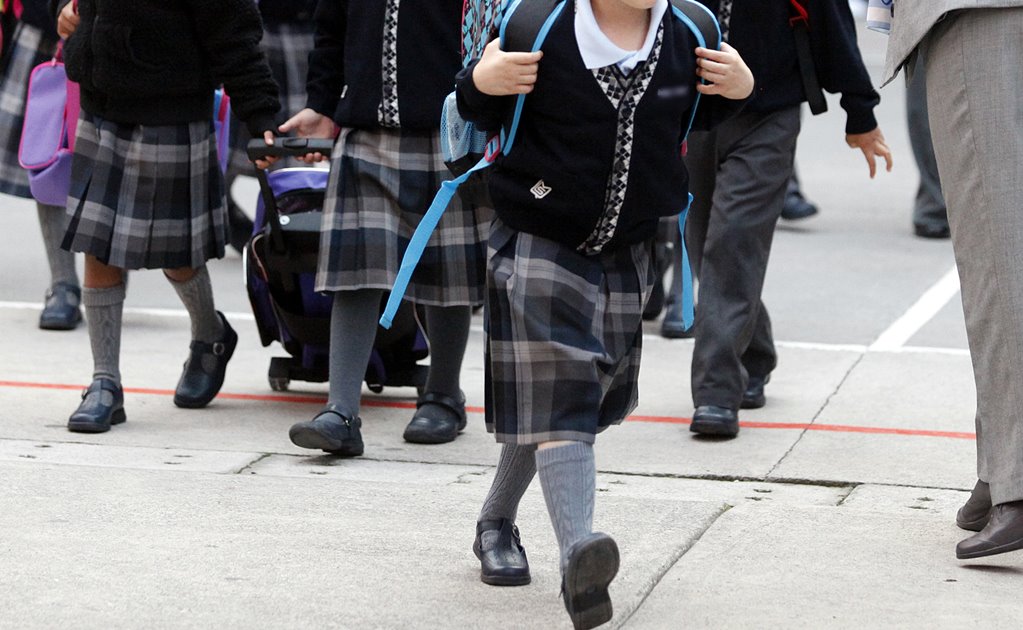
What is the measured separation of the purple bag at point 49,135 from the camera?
5.80m

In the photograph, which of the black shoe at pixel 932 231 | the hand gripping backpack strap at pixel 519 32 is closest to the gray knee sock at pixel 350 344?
the hand gripping backpack strap at pixel 519 32

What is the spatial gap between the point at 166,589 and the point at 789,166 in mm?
2576

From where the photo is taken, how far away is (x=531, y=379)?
3410mm

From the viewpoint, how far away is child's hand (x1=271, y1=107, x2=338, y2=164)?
4926mm

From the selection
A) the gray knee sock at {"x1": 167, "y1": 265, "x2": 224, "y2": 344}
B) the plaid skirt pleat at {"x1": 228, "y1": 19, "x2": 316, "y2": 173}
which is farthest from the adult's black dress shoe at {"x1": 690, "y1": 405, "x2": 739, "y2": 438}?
the plaid skirt pleat at {"x1": 228, "y1": 19, "x2": 316, "y2": 173}

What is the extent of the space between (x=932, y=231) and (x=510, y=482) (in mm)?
6250

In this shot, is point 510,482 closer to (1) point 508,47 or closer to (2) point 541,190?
(2) point 541,190

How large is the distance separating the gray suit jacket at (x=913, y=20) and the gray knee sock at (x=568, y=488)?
1273mm

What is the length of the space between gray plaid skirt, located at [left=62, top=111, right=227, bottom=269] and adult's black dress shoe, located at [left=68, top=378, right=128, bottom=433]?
1.36 ft

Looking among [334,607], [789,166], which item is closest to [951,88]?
[789,166]

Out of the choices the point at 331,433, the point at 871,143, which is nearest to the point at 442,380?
the point at 331,433

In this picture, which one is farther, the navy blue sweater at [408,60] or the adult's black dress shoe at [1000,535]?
the navy blue sweater at [408,60]

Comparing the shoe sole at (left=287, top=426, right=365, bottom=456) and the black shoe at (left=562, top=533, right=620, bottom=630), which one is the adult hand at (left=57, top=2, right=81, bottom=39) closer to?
the shoe sole at (left=287, top=426, right=365, bottom=456)

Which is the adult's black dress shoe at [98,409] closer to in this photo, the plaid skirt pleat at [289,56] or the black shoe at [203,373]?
the black shoe at [203,373]
